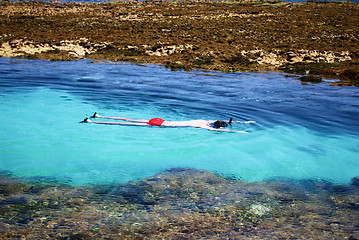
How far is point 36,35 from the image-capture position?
104 ft

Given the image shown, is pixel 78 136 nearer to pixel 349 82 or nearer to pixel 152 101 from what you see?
pixel 152 101

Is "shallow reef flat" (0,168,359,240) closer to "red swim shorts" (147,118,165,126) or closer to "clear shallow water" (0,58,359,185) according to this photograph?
"clear shallow water" (0,58,359,185)

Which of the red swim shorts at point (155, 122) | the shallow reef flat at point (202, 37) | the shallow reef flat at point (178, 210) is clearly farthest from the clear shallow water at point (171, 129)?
the shallow reef flat at point (202, 37)

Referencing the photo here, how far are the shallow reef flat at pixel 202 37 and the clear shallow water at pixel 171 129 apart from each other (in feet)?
18.4

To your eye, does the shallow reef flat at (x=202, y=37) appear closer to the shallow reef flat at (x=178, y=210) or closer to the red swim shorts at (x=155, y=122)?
the red swim shorts at (x=155, y=122)

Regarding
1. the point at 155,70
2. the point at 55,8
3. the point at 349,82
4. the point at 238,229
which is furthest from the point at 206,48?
the point at 55,8

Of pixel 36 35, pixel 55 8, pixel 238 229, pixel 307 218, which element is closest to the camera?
pixel 238 229

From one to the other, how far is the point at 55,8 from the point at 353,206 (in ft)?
167

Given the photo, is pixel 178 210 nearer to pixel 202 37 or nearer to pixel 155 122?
pixel 155 122

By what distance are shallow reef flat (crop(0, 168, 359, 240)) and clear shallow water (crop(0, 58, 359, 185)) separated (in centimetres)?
89

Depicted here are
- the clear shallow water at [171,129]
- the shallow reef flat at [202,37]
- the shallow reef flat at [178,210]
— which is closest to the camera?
the shallow reef flat at [178,210]

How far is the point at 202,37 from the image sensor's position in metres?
31.9

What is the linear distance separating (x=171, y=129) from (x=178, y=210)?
19.7ft

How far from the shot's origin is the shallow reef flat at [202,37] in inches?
1013
